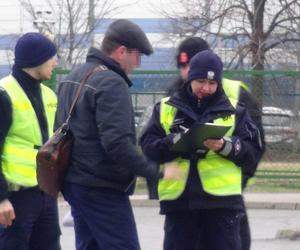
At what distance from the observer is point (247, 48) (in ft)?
83.4

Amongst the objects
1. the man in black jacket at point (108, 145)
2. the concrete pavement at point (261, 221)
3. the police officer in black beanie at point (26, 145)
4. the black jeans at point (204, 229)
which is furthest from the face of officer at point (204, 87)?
the concrete pavement at point (261, 221)

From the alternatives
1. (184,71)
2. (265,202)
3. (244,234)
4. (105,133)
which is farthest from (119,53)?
(265,202)

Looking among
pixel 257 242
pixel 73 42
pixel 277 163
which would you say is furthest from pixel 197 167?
pixel 73 42

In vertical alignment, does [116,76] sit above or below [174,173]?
above

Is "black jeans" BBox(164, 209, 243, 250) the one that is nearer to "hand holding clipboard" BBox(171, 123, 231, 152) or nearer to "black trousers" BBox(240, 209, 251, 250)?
→ "hand holding clipboard" BBox(171, 123, 231, 152)

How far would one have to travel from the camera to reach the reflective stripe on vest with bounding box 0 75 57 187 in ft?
19.7

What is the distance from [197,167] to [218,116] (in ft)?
1.08

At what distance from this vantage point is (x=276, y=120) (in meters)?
15.1

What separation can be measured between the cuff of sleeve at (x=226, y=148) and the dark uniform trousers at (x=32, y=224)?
115 cm

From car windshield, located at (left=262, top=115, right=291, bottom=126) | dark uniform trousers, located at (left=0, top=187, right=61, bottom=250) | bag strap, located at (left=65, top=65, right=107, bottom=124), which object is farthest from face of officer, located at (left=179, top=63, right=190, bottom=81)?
car windshield, located at (left=262, top=115, right=291, bottom=126)

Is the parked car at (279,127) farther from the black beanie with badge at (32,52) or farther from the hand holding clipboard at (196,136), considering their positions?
the hand holding clipboard at (196,136)

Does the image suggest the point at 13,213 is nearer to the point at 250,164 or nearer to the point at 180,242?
the point at 180,242

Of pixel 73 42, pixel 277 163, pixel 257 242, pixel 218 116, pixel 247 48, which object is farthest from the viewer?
pixel 73 42

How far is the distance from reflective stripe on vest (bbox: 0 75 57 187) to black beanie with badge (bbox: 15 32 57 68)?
165 mm
